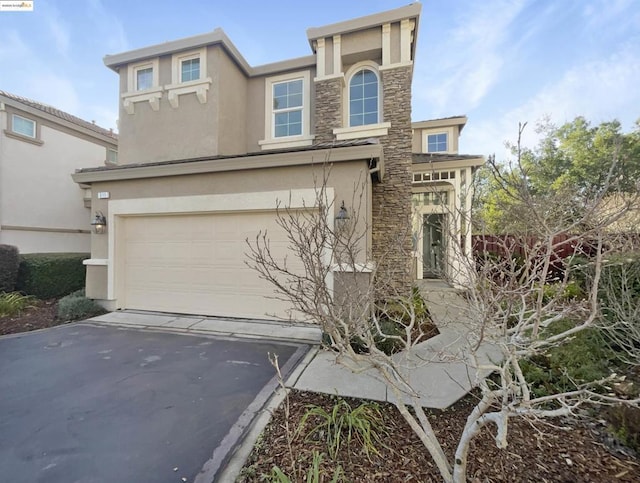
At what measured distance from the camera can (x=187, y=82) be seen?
356 inches

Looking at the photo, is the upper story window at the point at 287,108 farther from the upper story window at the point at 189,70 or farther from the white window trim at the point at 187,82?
the upper story window at the point at 189,70

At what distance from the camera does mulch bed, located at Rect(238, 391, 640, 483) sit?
2.24 metres

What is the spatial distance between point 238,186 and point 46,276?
748cm

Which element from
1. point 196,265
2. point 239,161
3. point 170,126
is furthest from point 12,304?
point 239,161

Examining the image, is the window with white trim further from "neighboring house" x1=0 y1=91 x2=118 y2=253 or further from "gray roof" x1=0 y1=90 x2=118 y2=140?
"gray roof" x1=0 y1=90 x2=118 y2=140

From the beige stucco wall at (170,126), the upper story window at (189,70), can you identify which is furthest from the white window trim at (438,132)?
the upper story window at (189,70)

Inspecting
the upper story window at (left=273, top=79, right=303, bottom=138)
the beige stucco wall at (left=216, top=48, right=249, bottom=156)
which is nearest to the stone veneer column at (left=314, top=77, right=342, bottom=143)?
the upper story window at (left=273, top=79, right=303, bottom=138)

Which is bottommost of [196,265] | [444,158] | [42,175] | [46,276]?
[46,276]

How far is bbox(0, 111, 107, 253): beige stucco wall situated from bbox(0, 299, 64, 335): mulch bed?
497 centimetres

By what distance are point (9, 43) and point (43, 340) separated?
9616 millimetres

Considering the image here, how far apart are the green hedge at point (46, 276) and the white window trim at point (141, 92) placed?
5.41 meters

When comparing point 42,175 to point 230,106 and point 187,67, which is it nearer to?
point 187,67

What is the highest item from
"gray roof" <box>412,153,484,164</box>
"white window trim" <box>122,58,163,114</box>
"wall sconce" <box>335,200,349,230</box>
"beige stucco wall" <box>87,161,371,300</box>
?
"white window trim" <box>122,58,163,114</box>

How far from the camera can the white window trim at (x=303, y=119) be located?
9.23 metres
